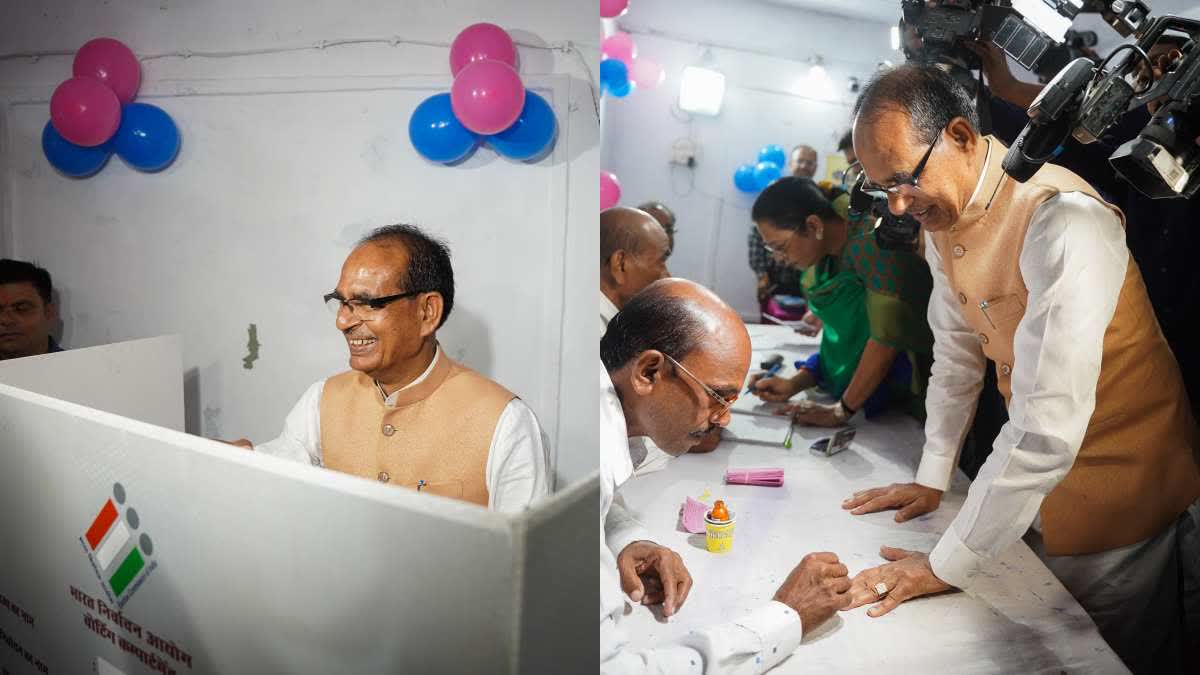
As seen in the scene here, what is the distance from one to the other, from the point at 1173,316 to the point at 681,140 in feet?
13.9

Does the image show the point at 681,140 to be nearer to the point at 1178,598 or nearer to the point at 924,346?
the point at 924,346

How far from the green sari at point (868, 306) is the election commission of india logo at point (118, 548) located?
1.72 meters

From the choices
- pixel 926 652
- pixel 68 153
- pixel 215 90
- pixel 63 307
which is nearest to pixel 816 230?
pixel 926 652

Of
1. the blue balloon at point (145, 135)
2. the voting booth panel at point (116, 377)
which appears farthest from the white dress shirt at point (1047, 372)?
the blue balloon at point (145, 135)

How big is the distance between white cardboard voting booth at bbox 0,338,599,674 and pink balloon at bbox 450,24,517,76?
1.59 metres

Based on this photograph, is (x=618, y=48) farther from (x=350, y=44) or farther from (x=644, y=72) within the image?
(x=350, y=44)

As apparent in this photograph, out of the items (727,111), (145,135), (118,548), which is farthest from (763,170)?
(118,548)

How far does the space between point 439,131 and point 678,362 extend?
1332mm

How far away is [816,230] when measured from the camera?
2248 millimetres

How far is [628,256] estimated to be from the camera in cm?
210

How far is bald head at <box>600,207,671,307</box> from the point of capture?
6.89ft

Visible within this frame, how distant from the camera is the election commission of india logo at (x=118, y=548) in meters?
0.72

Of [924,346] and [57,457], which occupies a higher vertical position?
[57,457]

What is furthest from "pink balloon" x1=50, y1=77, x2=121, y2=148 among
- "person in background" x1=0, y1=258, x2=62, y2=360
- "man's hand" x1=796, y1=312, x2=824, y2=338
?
"man's hand" x1=796, y1=312, x2=824, y2=338
